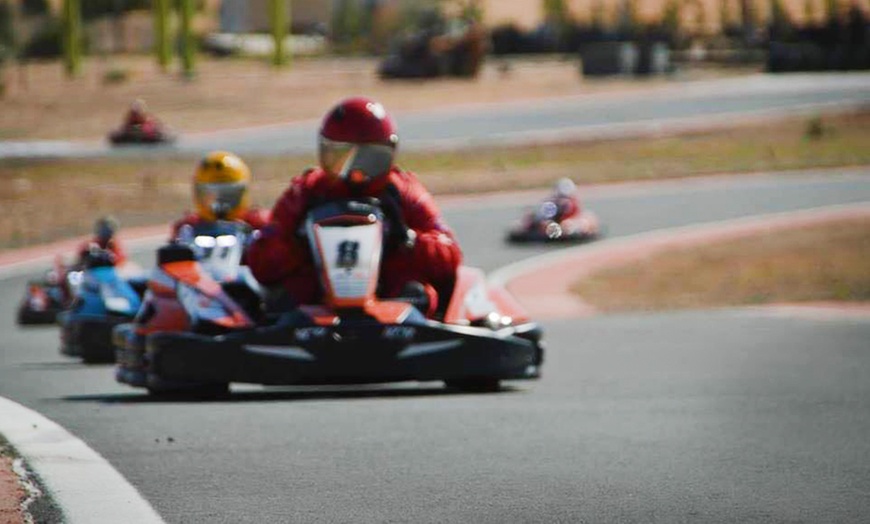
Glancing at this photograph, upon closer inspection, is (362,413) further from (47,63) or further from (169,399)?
(47,63)

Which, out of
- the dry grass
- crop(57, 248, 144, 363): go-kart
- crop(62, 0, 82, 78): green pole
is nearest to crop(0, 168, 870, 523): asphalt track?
crop(57, 248, 144, 363): go-kart

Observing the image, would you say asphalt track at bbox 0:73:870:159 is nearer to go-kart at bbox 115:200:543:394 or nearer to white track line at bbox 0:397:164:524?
go-kart at bbox 115:200:543:394

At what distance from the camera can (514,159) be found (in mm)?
40250

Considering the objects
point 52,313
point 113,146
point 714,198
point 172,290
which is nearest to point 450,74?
point 113,146

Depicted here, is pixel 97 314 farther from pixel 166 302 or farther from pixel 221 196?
pixel 166 302

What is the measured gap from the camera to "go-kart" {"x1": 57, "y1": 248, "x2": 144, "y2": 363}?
14.3 m

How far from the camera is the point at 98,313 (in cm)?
1436

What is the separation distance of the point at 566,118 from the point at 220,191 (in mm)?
34105

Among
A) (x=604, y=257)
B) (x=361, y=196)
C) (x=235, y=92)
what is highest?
(x=361, y=196)

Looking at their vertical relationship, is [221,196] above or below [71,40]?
above

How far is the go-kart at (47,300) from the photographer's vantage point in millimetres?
18828

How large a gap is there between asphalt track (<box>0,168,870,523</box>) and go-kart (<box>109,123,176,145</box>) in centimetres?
2950

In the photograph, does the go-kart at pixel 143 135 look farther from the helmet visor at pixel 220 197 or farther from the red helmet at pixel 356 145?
the red helmet at pixel 356 145

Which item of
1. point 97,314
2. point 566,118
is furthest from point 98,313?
point 566,118
